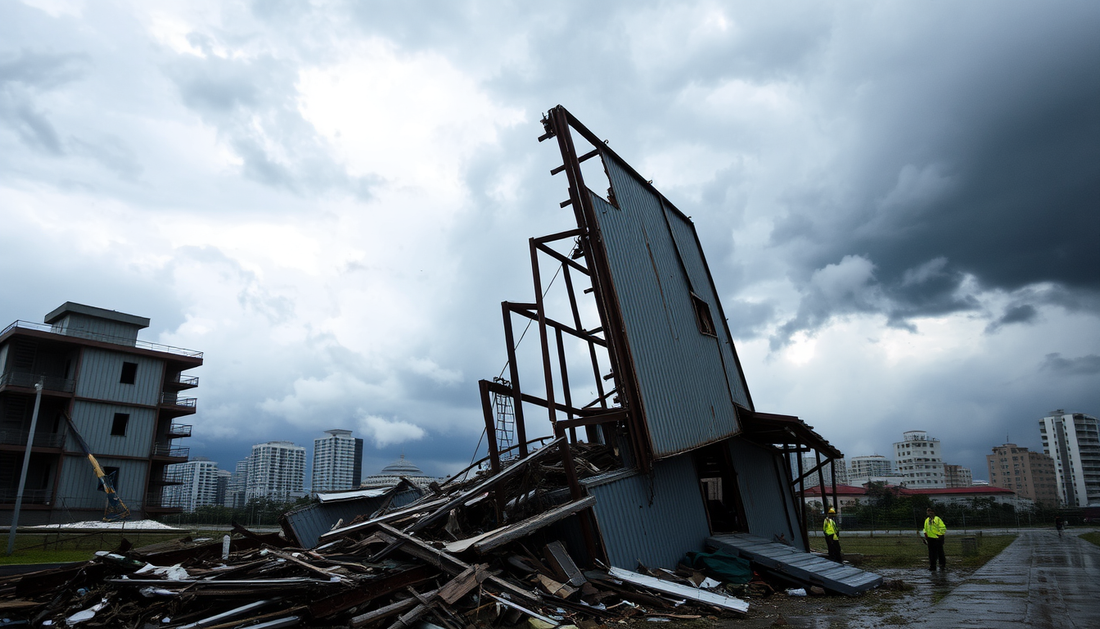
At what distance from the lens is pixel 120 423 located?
129 ft

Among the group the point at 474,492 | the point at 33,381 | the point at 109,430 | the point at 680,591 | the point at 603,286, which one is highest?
the point at 33,381

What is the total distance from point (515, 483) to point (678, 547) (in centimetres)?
415

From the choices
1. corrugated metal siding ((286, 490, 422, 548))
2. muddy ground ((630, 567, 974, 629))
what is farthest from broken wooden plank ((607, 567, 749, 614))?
corrugated metal siding ((286, 490, 422, 548))

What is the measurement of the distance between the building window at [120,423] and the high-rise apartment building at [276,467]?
416ft

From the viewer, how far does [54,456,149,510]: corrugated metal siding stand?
117 ft

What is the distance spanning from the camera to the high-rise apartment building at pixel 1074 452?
153m

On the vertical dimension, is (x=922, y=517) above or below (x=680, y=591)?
below

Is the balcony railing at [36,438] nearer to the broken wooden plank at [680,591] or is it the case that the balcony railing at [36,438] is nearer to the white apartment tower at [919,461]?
the broken wooden plank at [680,591]

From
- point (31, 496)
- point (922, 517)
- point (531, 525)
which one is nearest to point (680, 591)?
point (531, 525)

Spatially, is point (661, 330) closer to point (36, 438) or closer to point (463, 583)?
point (463, 583)

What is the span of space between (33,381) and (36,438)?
3387mm

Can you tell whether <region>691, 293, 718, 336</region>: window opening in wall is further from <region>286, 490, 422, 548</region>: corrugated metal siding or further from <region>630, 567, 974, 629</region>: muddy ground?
<region>286, 490, 422, 548</region>: corrugated metal siding

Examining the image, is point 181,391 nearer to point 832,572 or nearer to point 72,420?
point 72,420

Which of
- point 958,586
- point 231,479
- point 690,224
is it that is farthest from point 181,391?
point 231,479
